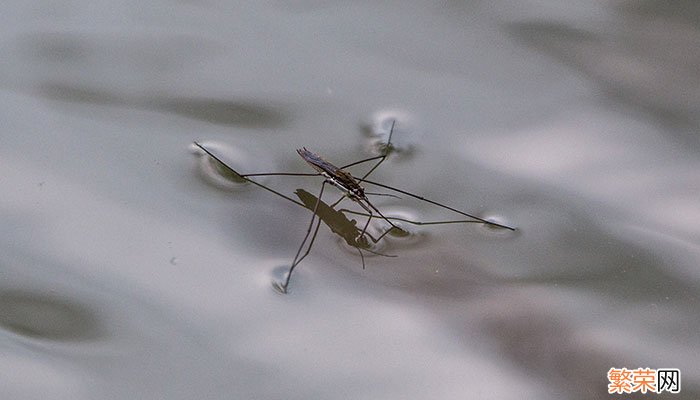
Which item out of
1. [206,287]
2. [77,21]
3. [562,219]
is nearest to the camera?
[206,287]

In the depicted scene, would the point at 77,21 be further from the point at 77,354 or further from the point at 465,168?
the point at 465,168

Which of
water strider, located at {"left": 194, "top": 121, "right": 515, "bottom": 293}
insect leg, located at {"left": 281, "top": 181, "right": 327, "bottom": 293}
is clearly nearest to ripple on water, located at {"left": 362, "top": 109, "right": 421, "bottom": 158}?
water strider, located at {"left": 194, "top": 121, "right": 515, "bottom": 293}

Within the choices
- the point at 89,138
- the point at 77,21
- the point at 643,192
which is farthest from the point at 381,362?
the point at 77,21

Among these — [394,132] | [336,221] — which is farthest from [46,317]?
[394,132]

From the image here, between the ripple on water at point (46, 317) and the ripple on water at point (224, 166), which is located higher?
the ripple on water at point (224, 166)

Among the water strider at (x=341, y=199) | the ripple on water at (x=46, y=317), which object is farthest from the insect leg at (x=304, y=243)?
the ripple on water at (x=46, y=317)

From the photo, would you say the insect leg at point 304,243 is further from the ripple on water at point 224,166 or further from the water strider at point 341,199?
the ripple on water at point 224,166

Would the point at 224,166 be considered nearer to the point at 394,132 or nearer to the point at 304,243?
the point at 304,243
